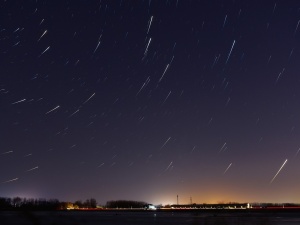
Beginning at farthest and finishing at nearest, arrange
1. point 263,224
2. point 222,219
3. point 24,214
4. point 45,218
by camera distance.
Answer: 1. point 222,219
2. point 263,224
3. point 45,218
4. point 24,214

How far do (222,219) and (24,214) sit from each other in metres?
4.58

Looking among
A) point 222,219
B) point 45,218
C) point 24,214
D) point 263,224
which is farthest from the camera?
point 222,219

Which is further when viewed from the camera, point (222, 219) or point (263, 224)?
point (222, 219)

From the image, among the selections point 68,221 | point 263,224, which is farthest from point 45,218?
point 263,224

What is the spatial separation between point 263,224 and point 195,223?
1107 millimetres

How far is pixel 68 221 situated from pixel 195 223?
2731 millimetres

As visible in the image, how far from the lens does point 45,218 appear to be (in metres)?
5.05

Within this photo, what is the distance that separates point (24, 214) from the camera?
15.0ft

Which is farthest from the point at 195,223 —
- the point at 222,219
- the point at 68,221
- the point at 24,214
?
the point at 24,214

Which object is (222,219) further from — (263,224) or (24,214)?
(24,214)

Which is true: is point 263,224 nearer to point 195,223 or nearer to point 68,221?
point 195,223

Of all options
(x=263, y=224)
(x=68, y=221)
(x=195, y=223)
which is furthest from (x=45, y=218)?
(x=263, y=224)

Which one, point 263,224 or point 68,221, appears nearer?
point 68,221

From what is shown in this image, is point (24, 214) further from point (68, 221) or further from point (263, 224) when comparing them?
point (263, 224)
